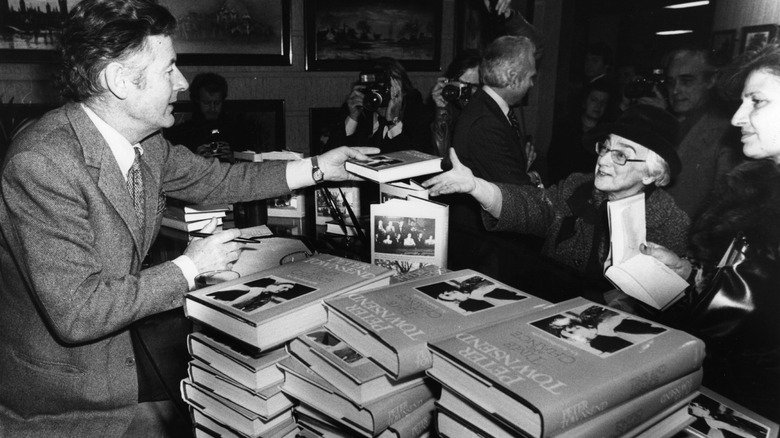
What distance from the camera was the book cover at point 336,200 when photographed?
7.07ft

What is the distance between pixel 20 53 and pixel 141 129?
290cm

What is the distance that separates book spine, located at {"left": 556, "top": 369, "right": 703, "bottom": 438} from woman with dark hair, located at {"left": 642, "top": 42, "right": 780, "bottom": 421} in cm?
26

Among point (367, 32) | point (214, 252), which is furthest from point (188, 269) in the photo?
point (367, 32)

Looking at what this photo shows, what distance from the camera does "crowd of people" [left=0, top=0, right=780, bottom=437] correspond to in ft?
3.46

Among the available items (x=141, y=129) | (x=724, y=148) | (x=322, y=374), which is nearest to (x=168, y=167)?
(x=141, y=129)

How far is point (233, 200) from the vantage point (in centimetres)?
189

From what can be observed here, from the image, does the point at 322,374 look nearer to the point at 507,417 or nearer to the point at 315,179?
the point at 507,417

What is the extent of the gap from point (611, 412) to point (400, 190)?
0.98 meters

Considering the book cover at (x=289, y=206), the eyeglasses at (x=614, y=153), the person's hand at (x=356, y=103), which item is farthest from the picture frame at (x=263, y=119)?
the eyeglasses at (x=614, y=153)

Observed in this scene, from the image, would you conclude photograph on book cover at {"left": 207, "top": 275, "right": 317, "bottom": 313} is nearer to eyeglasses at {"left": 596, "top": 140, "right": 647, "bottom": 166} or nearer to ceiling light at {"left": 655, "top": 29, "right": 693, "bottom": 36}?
eyeglasses at {"left": 596, "top": 140, "right": 647, "bottom": 166}

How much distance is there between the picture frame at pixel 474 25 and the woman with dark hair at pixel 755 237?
2152mm

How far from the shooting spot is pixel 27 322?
139 cm

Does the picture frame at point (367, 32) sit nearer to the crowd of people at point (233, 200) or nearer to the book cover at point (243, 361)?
the crowd of people at point (233, 200)

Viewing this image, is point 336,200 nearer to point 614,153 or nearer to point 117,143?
point 117,143
